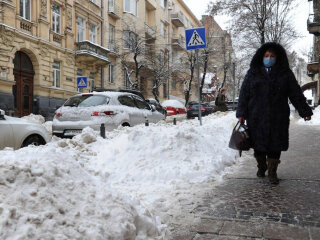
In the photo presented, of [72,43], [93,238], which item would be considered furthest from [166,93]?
[93,238]

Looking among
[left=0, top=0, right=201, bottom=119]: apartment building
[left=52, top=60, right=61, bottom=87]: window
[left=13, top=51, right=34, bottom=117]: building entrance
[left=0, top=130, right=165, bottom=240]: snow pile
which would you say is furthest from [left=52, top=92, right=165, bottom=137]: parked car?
[left=52, top=60, right=61, bottom=87]: window

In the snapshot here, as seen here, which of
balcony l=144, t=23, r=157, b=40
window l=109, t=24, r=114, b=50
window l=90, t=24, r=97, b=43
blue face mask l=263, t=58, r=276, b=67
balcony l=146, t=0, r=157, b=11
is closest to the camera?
blue face mask l=263, t=58, r=276, b=67

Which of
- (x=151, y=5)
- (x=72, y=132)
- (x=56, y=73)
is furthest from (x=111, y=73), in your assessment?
(x=72, y=132)

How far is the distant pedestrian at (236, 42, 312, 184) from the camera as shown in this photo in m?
4.26

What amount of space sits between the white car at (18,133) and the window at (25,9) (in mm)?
14557

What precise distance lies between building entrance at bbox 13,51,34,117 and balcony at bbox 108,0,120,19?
1080cm

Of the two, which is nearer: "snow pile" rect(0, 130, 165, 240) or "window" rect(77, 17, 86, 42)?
"snow pile" rect(0, 130, 165, 240)

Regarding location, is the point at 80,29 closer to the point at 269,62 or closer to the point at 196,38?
the point at 196,38

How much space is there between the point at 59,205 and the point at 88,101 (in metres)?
6.49

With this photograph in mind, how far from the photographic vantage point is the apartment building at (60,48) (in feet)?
58.4

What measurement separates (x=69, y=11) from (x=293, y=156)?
20542 millimetres

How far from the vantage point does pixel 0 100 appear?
1662 cm

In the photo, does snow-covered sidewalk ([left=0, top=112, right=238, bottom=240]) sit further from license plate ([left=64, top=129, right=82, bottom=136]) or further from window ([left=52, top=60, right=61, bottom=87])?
window ([left=52, top=60, right=61, bottom=87])

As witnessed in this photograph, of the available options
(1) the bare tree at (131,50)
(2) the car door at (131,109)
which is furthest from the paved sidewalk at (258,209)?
(1) the bare tree at (131,50)
